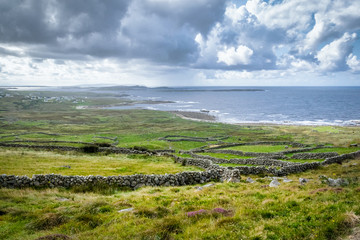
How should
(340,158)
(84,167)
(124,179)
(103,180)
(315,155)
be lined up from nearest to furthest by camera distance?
(103,180)
(124,179)
(84,167)
(340,158)
(315,155)

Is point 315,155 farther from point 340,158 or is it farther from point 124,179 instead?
point 124,179

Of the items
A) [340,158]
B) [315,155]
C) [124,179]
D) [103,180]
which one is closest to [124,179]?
[124,179]

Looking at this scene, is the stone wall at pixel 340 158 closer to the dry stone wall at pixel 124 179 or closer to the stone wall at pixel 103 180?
the dry stone wall at pixel 124 179

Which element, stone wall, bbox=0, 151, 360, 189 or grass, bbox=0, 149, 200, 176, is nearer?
stone wall, bbox=0, 151, 360, 189

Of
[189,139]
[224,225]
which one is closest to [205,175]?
[224,225]

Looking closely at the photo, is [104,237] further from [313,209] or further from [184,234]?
[313,209]

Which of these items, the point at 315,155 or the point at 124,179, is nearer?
the point at 124,179

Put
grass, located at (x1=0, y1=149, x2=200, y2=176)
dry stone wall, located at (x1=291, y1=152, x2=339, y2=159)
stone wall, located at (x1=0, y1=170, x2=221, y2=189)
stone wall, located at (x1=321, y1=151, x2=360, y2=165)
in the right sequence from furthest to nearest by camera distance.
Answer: dry stone wall, located at (x1=291, y1=152, x2=339, y2=159) < stone wall, located at (x1=321, y1=151, x2=360, y2=165) < grass, located at (x1=0, y1=149, x2=200, y2=176) < stone wall, located at (x1=0, y1=170, x2=221, y2=189)

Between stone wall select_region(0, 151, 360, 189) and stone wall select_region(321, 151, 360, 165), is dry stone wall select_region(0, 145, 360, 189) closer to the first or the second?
stone wall select_region(0, 151, 360, 189)

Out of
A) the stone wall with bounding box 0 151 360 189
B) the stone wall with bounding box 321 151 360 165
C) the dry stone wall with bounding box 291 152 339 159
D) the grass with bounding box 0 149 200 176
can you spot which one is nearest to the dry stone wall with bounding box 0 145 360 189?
the stone wall with bounding box 0 151 360 189

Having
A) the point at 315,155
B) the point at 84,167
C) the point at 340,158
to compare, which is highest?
the point at 340,158

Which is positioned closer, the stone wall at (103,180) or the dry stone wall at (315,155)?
the stone wall at (103,180)

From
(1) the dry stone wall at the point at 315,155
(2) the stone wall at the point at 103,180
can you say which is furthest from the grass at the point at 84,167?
(1) the dry stone wall at the point at 315,155

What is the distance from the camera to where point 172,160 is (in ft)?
141
